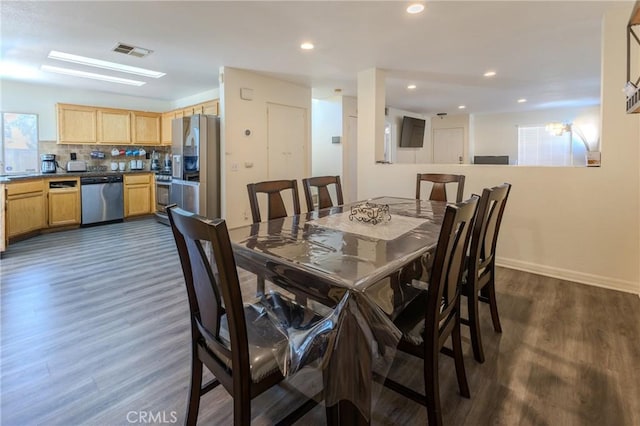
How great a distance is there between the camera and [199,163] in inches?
191

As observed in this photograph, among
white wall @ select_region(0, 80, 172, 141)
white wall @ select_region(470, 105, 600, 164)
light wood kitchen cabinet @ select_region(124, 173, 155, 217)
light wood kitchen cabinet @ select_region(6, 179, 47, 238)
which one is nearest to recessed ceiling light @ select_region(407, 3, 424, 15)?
light wood kitchen cabinet @ select_region(6, 179, 47, 238)

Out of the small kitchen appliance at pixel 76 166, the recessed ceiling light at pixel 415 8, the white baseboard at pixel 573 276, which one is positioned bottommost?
the white baseboard at pixel 573 276

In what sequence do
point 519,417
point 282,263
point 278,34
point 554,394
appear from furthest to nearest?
point 278,34 → point 554,394 → point 519,417 → point 282,263

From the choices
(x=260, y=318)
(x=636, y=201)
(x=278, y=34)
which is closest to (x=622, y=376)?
(x=636, y=201)

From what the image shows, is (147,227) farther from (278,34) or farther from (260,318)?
(260,318)

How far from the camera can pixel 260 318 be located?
142 centimetres

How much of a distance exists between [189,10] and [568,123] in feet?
28.9

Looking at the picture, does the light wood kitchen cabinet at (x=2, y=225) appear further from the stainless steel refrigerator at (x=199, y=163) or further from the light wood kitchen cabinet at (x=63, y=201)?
the stainless steel refrigerator at (x=199, y=163)

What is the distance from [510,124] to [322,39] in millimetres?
7313

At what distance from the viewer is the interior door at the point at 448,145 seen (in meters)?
9.31

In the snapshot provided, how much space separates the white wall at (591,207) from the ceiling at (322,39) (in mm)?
759

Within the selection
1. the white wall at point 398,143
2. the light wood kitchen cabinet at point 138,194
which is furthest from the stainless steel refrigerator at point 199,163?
the white wall at point 398,143

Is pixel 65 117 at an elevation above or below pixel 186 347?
above

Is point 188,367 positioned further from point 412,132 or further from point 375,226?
point 412,132
